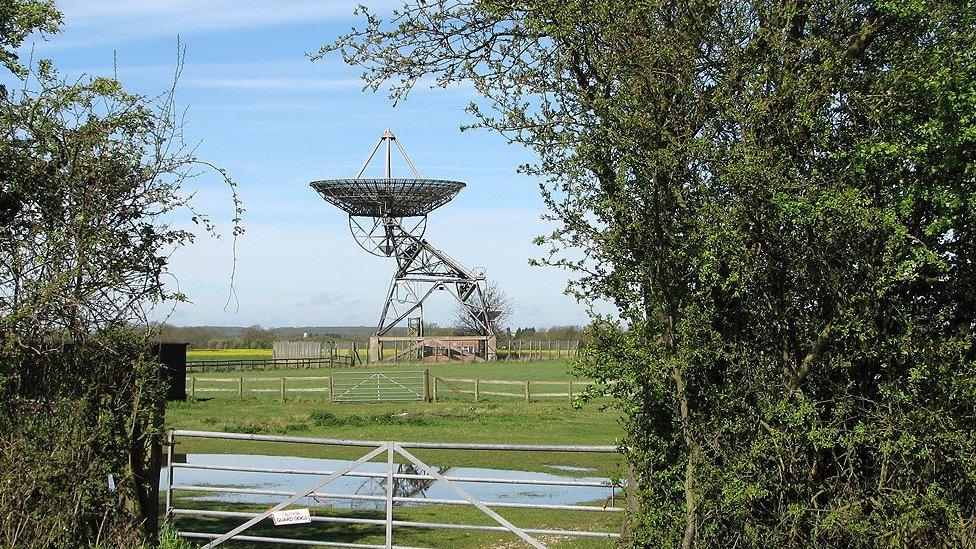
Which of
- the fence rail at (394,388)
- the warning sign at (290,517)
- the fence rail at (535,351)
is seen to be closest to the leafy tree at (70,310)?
the warning sign at (290,517)

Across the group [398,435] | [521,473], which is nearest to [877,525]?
[521,473]

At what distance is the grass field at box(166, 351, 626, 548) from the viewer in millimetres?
12344

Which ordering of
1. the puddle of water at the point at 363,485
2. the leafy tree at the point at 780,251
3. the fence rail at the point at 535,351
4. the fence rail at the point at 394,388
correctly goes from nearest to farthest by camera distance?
the leafy tree at the point at 780,251
the puddle of water at the point at 363,485
the fence rail at the point at 394,388
the fence rail at the point at 535,351

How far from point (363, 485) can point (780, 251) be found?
11454mm

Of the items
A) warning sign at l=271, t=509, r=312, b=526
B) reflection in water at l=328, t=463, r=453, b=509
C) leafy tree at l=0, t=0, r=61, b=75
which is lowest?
reflection in water at l=328, t=463, r=453, b=509

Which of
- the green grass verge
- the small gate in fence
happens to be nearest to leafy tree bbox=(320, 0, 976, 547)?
the green grass verge

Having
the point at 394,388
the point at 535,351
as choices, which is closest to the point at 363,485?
the point at 394,388

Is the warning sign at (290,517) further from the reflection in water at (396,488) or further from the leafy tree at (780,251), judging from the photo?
the reflection in water at (396,488)

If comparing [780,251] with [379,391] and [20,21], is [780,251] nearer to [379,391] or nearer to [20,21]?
[20,21]

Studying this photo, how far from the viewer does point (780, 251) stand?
266 inches

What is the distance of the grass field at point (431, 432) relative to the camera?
12344mm

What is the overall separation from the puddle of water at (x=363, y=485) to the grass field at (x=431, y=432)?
722 mm

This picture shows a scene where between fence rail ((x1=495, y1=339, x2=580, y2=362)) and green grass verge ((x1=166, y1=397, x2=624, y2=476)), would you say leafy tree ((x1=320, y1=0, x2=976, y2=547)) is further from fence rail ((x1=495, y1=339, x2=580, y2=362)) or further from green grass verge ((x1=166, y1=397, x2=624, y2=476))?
fence rail ((x1=495, y1=339, x2=580, y2=362))

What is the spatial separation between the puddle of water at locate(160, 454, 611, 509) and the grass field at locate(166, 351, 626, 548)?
722 mm
